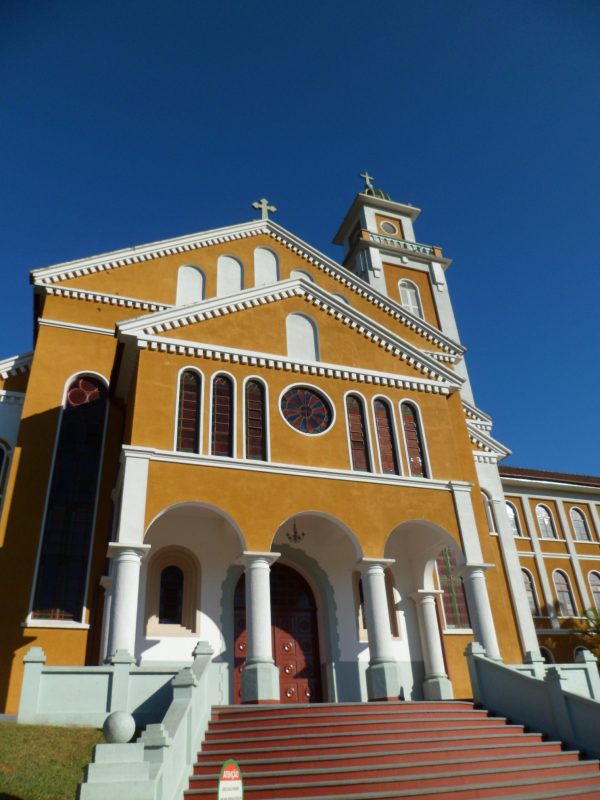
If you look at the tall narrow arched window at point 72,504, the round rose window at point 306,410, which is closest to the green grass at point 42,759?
the tall narrow arched window at point 72,504

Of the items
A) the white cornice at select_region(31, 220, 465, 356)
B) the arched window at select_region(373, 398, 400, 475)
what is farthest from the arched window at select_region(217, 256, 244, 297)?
the arched window at select_region(373, 398, 400, 475)

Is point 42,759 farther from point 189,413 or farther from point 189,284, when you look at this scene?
point 189,284

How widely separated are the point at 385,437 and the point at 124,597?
8.61 m

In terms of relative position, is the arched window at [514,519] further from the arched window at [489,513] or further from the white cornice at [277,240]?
the white cornice at [277,240]

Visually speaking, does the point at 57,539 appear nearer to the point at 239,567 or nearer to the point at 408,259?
the point at 239,567

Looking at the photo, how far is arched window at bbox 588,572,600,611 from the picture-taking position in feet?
110

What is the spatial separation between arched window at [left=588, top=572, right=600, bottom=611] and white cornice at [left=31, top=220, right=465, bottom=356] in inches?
658

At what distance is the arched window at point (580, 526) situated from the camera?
35406 millimetres

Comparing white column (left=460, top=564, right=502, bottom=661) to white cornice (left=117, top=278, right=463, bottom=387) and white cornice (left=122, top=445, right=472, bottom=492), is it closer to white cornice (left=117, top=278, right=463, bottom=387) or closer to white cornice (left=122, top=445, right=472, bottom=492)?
white cornice (left=122, top=445, right=472, bottom=492)

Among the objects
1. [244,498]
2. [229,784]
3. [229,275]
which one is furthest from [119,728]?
[229,275]

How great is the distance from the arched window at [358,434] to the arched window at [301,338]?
1754 millimetres

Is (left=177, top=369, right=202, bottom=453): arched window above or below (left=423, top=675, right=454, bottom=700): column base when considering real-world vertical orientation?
above

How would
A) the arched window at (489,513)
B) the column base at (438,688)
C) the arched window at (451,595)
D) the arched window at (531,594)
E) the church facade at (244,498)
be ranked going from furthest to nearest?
the arched window at (531,594) < the arched window at (489,513) < the arched window at (451,595) < the column base at (438,688) < the church facade at (244,498)

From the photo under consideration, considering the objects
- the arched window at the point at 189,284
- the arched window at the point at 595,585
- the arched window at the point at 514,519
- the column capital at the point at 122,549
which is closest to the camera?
the column capital at the point at 122,549
